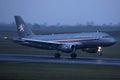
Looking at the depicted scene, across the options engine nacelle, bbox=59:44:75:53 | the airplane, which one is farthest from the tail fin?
engine nacelle, bbox=59:44:75:53

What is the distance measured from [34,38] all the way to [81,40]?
7788mm

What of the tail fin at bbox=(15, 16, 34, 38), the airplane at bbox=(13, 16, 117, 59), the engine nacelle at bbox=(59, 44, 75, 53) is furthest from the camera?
the tail fin at bbox=(15, 16, 34, 38)

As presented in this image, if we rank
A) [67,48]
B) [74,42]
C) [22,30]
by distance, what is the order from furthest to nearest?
[22,30] → [74,42] → [67,48]

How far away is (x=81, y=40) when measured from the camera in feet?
163

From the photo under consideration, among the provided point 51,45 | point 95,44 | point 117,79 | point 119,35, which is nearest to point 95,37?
point 95,44

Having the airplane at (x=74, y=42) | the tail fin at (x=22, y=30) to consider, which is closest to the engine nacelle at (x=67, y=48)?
the airplane at (x=74, y=42)

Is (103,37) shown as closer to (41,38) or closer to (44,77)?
(41,38)

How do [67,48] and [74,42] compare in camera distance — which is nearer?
[67,48]

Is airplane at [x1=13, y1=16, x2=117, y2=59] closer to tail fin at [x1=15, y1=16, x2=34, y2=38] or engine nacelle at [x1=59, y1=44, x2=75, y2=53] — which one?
engine nacelle at [x1=59, y1=44, x2=75, y2=53]

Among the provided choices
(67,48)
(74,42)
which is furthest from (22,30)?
(67,48)

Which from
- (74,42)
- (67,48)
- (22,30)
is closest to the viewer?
(67,48)

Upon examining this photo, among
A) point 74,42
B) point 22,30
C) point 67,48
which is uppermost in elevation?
point 22,30

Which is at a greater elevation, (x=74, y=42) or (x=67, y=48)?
(x=74, y=42)

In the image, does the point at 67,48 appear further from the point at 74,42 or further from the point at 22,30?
the point at 22,30
